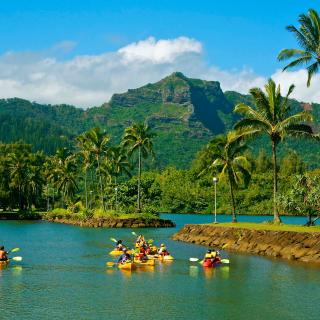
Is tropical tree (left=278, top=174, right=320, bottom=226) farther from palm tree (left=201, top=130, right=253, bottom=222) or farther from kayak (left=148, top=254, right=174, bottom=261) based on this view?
kayak (left=148, top=254, right=174, bottom=261)

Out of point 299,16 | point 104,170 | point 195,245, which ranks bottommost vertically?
point 195,245

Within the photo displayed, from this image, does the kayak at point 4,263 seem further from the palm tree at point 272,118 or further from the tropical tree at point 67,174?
the tropical tree at point 67,174

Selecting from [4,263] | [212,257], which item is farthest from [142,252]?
[4,263]

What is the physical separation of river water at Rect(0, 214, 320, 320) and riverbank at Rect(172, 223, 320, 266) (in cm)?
221

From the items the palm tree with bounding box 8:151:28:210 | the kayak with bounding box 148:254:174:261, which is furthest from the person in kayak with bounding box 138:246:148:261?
the palm tree with bounding box 8:151:28:210

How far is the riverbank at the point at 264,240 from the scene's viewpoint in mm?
45406

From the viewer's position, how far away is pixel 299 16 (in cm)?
4622

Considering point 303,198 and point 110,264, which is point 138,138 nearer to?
point 303,198

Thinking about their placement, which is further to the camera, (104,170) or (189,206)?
(189,206)

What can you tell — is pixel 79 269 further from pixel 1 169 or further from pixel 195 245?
pixel 1 169

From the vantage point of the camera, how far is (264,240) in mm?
51469

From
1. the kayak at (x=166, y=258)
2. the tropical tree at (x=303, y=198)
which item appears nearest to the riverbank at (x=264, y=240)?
the tropical tree at (x=303, y=198)

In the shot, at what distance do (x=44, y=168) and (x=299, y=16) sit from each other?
10085cm

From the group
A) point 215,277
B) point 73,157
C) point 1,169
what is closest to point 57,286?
point 215,277
